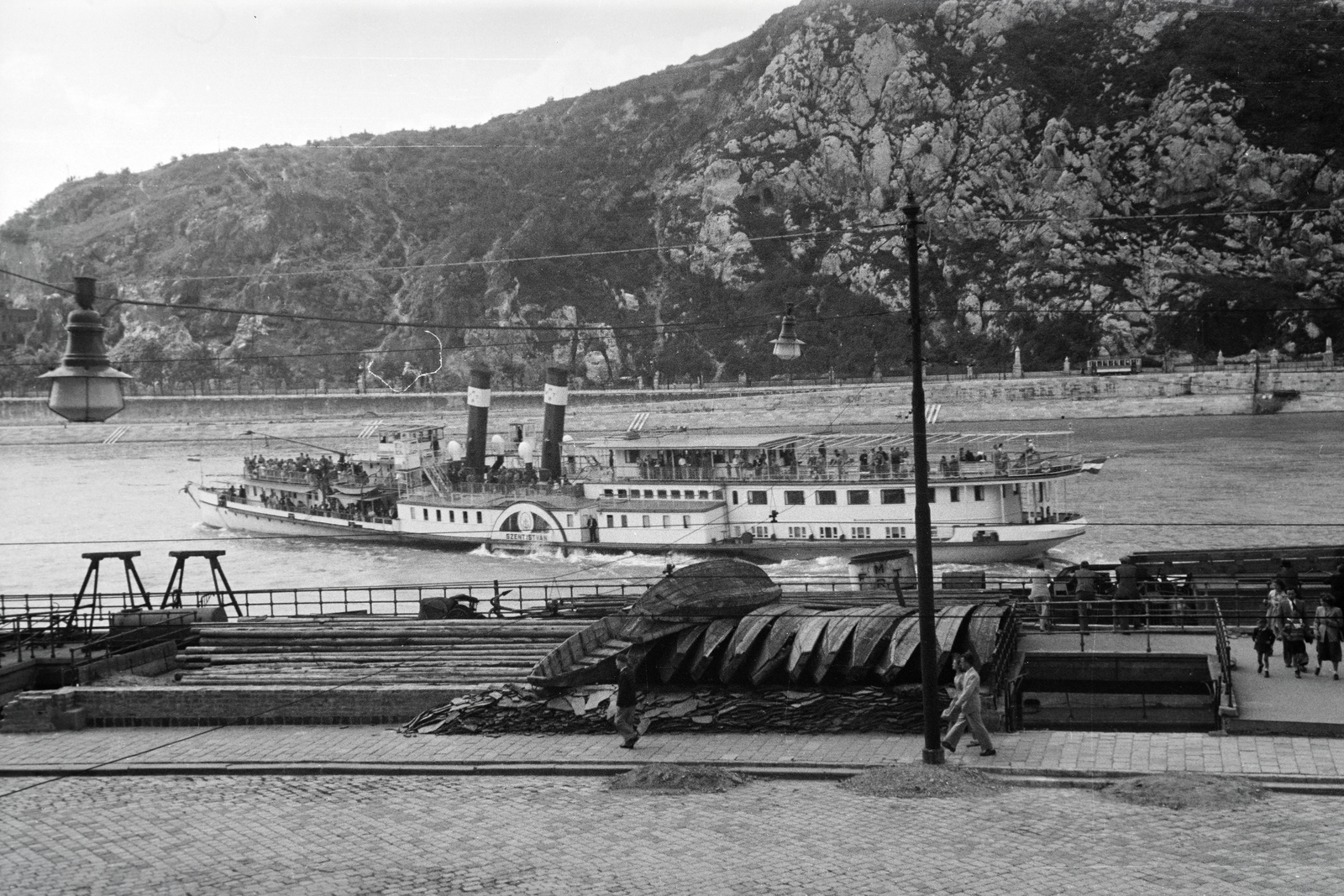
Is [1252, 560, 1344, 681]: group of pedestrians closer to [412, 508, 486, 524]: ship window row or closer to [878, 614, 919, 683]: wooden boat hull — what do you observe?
[878, 614, 919, 683]: wooden boat hull

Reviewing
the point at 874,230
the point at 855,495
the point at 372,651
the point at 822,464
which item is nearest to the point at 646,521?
the point at 822,464

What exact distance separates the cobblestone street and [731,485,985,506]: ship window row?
26.9m

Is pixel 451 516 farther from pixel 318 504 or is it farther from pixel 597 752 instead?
pixel 597 752

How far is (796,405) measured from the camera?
88.8 meters

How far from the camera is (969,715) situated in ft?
42.2

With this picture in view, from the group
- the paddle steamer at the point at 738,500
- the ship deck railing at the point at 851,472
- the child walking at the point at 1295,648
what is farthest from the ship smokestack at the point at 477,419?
the child walking at the point at 1295,648

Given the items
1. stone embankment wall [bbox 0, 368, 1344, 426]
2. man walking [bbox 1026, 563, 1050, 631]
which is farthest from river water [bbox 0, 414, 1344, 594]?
stone embankment wall [bbox 0, 368, 1344, 426]

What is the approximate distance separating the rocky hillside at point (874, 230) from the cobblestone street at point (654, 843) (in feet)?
287

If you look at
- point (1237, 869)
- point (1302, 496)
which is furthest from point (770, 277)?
point (1237, 869)

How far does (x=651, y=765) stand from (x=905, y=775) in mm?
2537

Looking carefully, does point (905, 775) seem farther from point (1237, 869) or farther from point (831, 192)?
point (831, 192)

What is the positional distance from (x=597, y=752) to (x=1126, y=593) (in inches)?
408

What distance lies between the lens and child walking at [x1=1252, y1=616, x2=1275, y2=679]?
1505cm

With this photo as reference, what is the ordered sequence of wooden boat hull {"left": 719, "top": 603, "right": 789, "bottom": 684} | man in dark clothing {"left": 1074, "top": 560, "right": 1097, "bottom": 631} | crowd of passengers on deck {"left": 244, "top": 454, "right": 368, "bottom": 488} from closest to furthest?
1. wooden boat hull {"left": 719, "top": 603, "right": 789, "bottom": 684}
2. man in dark clothing {"left": 1074, "top": 560, "right": 1097, "bottom": 631}
3. crowd of passengers on deck {"left": 244, "top": 454, "right": 368, "bottom": 488}
